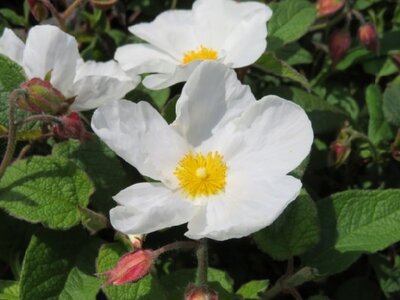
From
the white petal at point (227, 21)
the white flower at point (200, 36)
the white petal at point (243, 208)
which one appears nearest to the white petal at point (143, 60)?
the white flower at point (200, 36)

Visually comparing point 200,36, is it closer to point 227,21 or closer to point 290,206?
point 227,21

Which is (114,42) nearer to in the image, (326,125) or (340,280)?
(326,125)

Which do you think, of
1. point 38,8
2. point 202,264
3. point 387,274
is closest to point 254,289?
point 202,264

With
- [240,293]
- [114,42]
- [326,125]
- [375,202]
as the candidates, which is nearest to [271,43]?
[326,125]

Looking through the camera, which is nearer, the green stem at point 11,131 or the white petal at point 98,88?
the green stem at point 11,131

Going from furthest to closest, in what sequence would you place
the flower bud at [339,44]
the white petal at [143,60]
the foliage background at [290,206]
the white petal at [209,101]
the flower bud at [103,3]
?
the flower bud at [339,44], the flower bud at [103,3], the white petal at [143,60], the foliage background at [290,206], the white petal at [209,101]

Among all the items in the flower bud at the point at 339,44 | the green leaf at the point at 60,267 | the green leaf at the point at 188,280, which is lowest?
the green leaf at the point at 188,280

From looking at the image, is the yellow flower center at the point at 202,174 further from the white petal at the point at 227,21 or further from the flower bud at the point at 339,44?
the flower bud at the point at 339,44
